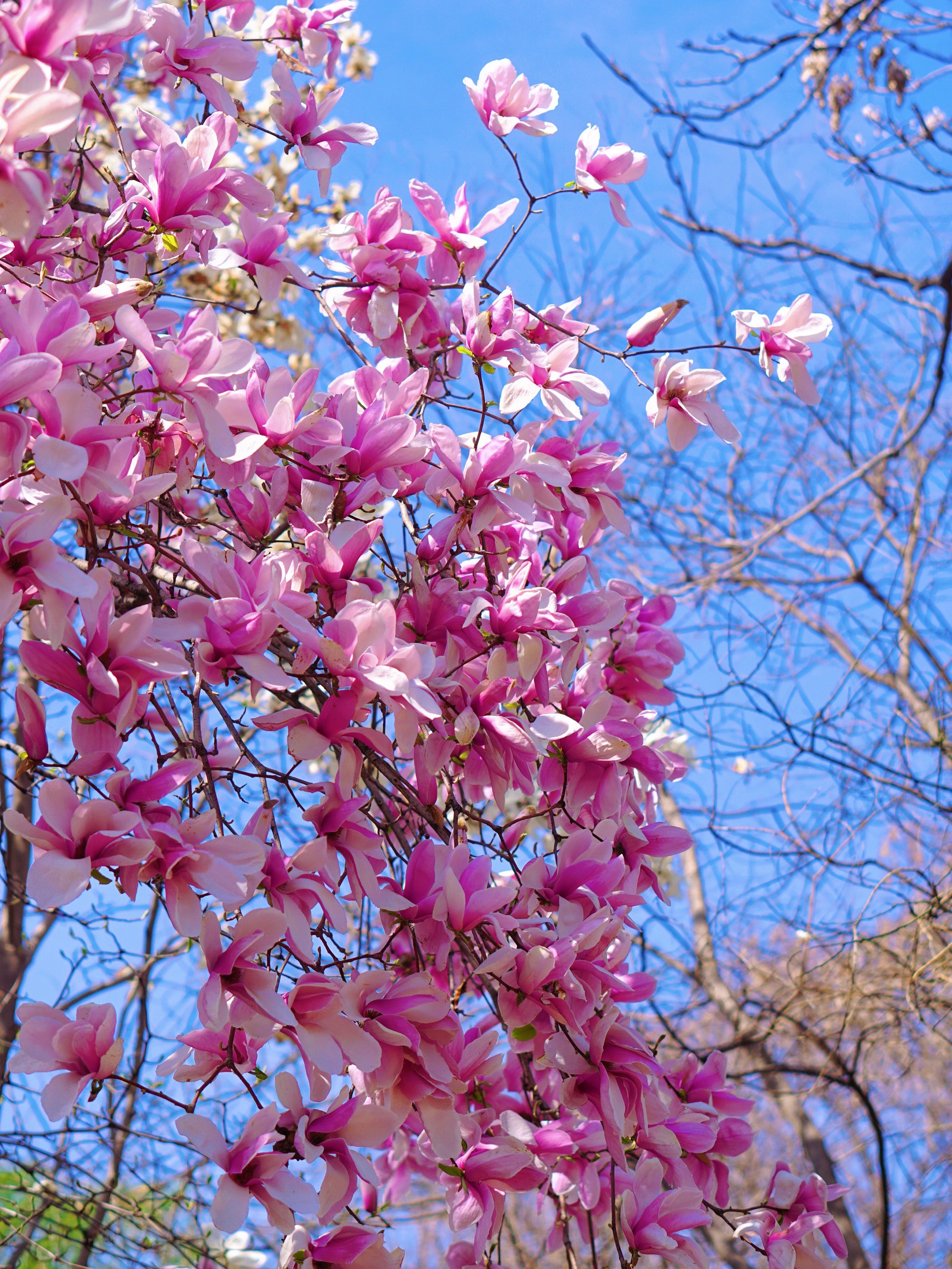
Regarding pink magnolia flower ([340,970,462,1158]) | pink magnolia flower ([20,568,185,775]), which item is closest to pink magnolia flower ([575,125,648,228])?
pink magnolia flower ([20,568,185,775])

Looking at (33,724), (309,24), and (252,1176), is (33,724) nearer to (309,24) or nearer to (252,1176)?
(252,1176)

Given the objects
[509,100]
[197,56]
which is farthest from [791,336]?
[197,56]

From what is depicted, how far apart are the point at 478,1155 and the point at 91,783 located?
1.97ft

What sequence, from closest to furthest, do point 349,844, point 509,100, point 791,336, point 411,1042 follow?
1. point 411,1042
2. point 349,844
3. point 791,336
4. point 509,100

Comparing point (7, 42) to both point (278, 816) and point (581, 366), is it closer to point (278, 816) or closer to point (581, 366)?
point (581, 366)

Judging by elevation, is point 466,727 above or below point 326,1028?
above

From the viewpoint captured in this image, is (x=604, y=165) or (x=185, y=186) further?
(x=604, y=165)

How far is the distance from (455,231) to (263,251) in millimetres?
355

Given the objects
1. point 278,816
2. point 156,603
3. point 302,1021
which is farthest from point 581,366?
point 278,816

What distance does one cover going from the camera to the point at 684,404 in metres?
1.40

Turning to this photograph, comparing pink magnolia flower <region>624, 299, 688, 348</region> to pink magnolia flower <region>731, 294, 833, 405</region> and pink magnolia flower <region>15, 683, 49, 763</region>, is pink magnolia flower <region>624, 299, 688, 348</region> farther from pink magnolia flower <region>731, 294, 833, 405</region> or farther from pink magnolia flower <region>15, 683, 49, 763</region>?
pink magnolia flower <region>15, 683, 49, 763</region>

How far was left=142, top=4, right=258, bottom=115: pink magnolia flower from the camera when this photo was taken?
1.33 meters

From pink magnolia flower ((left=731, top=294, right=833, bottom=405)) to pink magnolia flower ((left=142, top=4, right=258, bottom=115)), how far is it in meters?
0.75

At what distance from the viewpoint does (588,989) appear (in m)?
1.15
